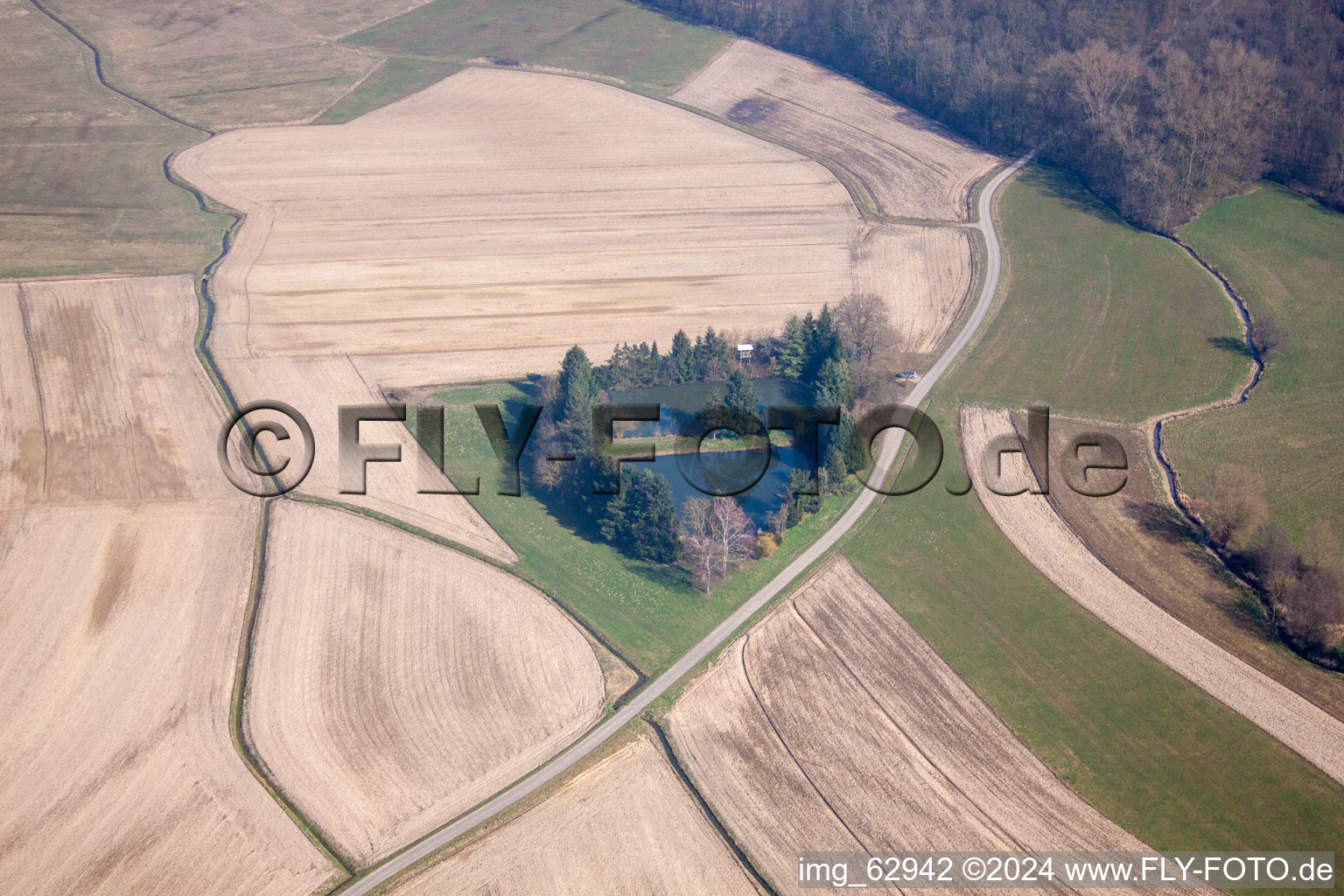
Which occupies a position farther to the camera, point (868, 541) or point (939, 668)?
point (868, 541)

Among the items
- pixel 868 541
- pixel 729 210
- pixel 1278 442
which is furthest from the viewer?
pixel 729 210

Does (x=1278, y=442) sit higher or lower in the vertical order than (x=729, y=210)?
lower

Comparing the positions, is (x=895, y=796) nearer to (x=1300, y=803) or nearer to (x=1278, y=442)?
(x=1300, y=803)

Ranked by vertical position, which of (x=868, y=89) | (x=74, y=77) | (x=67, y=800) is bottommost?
(x=67, y=800)

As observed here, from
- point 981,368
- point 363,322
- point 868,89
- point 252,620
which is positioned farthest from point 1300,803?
point 868,89

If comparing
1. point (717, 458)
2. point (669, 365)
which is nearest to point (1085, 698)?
point (717, 458)

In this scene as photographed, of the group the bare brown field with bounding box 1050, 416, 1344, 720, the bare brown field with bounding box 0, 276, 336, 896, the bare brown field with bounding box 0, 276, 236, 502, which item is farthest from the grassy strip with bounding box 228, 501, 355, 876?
the bare brown field with bounding box 1050, 416, 1344, 720

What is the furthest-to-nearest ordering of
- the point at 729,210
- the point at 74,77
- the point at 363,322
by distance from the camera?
1. the point at 74,77
2. the point at 729,210
3. the point at 363,322

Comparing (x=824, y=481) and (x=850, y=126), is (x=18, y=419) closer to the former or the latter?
(x=824, y=481)
